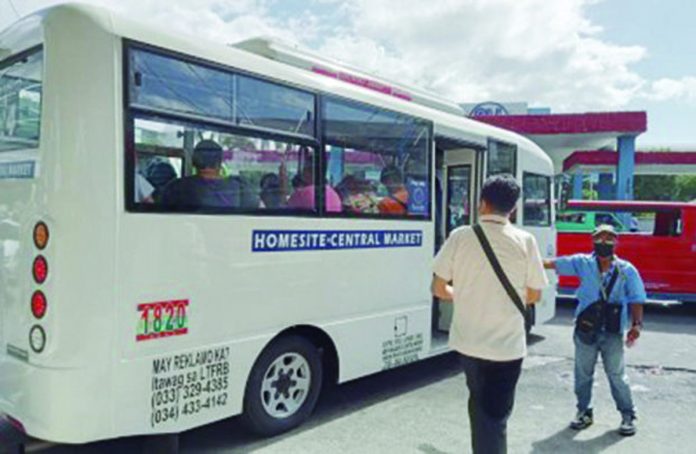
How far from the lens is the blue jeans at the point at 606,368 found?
4668 mm

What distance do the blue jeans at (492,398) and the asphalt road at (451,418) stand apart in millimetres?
1030

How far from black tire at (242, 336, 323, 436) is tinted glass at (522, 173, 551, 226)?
406cm

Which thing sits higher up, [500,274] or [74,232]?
[74,232]

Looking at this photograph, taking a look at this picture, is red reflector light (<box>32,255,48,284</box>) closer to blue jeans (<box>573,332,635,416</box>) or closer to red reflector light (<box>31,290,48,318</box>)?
red reflector light (<box>31,290,48,318</box>)

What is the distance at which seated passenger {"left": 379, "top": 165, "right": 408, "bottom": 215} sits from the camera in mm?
5258

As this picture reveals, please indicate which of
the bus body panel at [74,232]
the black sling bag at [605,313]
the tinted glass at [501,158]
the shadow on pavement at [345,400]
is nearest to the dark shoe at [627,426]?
the black sling bag at [605,313]

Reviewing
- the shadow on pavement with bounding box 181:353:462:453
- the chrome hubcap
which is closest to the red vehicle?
the shadow on pavement with bounding box 181:353:462:453

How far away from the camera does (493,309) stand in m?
3.25

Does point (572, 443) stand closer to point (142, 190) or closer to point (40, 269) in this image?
point (142, 190)

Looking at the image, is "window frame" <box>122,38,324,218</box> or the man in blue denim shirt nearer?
"window frame" <box>122,38,324,218</box>

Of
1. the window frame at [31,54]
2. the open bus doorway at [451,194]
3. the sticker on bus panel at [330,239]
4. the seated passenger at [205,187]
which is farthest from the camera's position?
the open bus doorway at [451,194]

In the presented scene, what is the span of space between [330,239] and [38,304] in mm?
2124

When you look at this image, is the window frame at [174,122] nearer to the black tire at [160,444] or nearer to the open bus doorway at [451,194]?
the black tire at [160,444]

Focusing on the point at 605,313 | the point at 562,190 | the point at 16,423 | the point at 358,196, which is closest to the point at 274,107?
the point at 358,196
